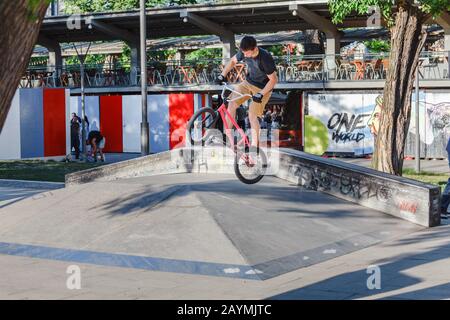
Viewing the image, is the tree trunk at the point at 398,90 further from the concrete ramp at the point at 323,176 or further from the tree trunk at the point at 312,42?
the tree trunk at the point at 312,42

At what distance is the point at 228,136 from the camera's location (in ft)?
42.8

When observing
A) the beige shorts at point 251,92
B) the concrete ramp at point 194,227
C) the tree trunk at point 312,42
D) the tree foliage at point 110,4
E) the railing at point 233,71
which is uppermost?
the tree foliage at point 110,4

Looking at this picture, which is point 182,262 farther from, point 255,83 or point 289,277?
point 255,83

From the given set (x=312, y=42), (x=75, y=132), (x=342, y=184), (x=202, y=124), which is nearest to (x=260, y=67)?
(x=202, y=124)

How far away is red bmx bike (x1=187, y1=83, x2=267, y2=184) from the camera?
12938 millimetres

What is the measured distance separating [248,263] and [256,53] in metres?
3.40

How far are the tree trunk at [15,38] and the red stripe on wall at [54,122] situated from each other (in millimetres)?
29921

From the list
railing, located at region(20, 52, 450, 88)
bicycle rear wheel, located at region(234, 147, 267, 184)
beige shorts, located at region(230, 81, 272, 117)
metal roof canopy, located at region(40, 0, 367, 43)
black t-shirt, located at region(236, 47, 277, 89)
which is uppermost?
metal roof canopy, located at region(40, 0, 367, 43)

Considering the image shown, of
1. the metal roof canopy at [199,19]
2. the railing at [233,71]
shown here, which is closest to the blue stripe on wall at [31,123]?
the railing at [233,71]

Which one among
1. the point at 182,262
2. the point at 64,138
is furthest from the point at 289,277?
the point at 64,138

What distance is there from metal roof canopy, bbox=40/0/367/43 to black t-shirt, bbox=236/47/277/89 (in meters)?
22.7

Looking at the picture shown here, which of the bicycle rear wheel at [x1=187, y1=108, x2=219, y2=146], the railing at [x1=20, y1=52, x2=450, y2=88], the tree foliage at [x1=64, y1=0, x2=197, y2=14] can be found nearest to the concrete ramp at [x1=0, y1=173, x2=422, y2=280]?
Answer: the bicycle rear wheel at [x1=187, y1=108, x2=219, y2=146]

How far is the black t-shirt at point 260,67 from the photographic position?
1232 cm

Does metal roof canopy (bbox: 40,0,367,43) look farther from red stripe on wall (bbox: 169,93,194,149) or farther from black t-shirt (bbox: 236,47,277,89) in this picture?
black t-shirt (bbox: 236,47,277,89)
